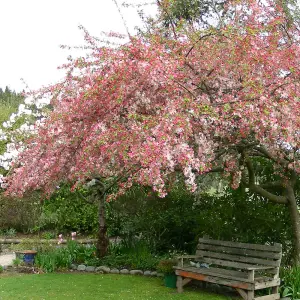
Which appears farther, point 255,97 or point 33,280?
point 33,280

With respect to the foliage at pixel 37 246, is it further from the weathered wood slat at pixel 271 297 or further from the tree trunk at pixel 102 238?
the weathered wood slat at pixel 271 297

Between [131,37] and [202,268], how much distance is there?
3.65 metres

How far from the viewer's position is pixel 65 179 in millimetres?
7719

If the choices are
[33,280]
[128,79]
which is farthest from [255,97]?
[33,280]

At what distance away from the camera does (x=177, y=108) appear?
5352mm

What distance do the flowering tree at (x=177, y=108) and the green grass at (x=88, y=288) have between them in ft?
5.56

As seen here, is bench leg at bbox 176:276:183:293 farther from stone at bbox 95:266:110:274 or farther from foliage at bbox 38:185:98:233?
foliage at bbox 38:185:98:233

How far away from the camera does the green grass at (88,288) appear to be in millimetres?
6613

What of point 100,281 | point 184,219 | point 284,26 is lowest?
point 100,281

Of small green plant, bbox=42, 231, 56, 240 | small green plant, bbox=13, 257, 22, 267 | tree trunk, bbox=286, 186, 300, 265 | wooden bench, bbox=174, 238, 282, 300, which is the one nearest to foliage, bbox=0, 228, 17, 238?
small green plant, bbox=42, 231, 56, 240

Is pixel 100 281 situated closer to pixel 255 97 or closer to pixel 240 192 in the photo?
pixel 240 192

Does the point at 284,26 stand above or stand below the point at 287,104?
above

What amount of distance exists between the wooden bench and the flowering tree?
0.82 metres

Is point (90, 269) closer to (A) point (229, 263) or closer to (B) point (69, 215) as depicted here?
(A) point (229, 263)
